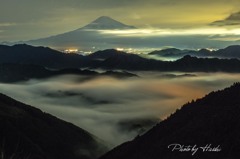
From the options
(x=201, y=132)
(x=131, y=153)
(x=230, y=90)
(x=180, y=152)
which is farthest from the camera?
(x=230, y=90)

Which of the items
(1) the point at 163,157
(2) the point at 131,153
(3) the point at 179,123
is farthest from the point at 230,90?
(1) the point at 163,157

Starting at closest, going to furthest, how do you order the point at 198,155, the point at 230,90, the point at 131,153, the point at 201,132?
1. the point at 198,155
2. the point at 201,132
3. the point at 131,153
4. the point at 230,90

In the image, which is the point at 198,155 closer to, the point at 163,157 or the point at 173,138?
the point at 163,157

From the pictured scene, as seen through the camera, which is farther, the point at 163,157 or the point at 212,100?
the point at 212,100

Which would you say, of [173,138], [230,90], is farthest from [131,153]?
[230,90]

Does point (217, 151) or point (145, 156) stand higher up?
point (217, 151)

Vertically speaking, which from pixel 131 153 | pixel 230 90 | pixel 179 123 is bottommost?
pixel 131 153
